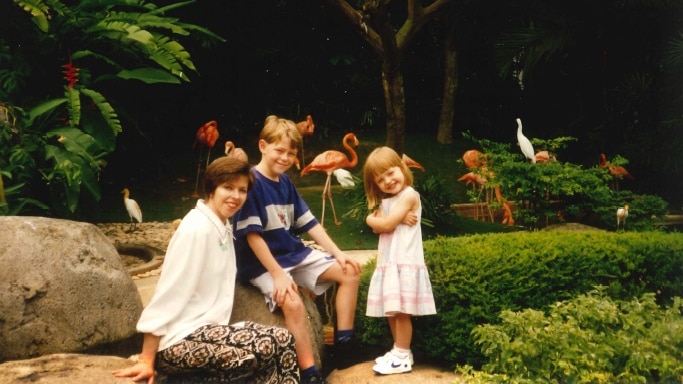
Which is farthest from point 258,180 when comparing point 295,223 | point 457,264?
point 457,264

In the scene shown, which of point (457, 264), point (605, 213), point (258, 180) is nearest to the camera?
point (258, 180)

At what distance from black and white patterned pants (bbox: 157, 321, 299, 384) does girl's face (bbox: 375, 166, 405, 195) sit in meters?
1.11

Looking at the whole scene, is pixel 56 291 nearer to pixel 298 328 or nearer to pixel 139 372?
pixel 139 372

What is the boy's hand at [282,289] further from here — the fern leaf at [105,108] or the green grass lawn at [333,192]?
the green grass lawn at [333,192]

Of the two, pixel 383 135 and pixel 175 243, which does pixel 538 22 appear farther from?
pixel 175 243

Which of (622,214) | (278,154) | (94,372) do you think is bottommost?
(94,372)

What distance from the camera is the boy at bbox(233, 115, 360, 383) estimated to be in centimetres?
369

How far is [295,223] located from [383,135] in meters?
8.63

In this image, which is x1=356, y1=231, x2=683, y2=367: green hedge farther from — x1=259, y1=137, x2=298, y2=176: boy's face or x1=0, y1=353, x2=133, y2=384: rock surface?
x1=0, y1=353, x2=133, y2=384: rock surface

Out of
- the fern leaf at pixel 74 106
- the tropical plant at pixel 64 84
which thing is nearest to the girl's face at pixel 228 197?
the tropical plant at pixel 64 84

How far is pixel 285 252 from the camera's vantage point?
3.95 metres

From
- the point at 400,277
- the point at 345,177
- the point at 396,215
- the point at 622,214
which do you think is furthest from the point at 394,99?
the point at 400,277

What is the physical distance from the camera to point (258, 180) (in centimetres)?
386

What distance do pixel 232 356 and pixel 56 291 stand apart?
3.36 ft
